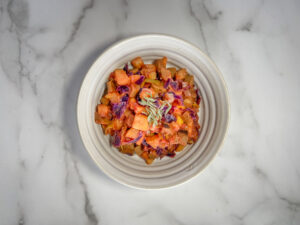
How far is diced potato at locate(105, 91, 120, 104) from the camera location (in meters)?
1.63

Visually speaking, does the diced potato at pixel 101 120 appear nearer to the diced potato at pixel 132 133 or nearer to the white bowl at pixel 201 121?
the white bowl at pixel 201 121

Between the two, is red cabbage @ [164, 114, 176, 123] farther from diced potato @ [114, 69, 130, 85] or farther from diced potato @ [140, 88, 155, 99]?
diced potato @ [114, 69, 130, 85]

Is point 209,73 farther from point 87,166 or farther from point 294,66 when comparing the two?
point 87,166

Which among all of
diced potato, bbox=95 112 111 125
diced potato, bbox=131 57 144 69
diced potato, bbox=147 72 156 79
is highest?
diced potato, bbox=131 57 144 69

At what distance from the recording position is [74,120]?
196 centimetres

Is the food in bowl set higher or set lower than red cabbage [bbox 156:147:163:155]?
higher

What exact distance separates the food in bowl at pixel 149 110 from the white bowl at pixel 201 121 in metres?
0.05

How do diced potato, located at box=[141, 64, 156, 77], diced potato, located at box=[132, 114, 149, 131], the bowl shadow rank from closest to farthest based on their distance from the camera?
diced potato, located at box=[132, 114, 149, 131], diced potato, located at box=[141, 64, 156, 77], the bowl shadow

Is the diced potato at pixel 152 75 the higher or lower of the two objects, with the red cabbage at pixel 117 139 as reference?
higher

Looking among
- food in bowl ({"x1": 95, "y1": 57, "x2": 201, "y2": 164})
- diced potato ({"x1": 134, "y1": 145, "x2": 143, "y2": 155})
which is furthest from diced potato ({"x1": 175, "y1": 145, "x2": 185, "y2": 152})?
diced potato ({"x1": 134, "y1": 145, "x2": 143, "y2": 155})

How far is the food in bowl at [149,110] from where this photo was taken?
1.59 meters

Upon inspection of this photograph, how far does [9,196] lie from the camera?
6.51 ft

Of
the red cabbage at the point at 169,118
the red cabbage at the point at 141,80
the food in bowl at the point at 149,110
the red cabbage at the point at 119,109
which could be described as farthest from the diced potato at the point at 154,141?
the red cabbage at the point at 141,80

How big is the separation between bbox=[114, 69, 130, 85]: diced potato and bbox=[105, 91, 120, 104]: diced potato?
0.07m
